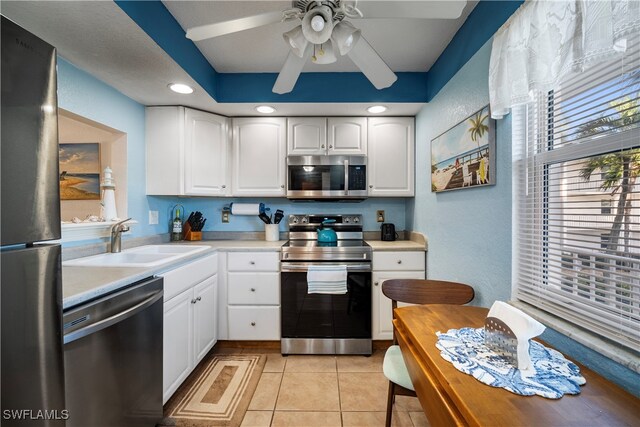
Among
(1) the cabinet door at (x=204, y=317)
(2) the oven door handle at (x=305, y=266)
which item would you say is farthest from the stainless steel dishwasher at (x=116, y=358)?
(2) the oven door handle at (x=305, y=266)

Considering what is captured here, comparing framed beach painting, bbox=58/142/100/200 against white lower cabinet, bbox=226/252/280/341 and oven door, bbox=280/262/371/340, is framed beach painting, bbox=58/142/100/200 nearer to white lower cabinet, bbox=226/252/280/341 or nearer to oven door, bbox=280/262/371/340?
white lower cabinet, bbox=226/252/280/341

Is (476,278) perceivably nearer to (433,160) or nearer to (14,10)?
(433,160)

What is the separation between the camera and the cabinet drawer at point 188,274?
1651 millimetres

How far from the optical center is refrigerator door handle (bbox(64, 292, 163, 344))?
39.0 inches

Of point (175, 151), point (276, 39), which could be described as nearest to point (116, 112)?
point (175, 151)

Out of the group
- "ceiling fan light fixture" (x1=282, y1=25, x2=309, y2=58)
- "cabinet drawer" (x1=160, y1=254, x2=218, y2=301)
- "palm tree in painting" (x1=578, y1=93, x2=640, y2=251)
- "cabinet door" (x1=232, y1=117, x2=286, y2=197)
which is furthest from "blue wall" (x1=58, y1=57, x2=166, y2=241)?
"palm tree in painting" (x1=578, y1=93, x2=640, y2=251)

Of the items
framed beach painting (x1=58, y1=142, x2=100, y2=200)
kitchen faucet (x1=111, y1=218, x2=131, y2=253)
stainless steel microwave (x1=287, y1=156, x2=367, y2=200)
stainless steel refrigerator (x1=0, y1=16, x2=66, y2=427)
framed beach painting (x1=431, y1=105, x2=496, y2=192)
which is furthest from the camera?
stainless steel microwave (x1=287, y1=156, x2=367, y2=200)

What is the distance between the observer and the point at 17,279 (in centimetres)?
73

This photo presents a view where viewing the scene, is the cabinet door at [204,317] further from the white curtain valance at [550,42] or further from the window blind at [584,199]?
the white curtain valance at [550,42]

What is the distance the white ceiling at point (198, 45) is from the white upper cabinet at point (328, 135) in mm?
104

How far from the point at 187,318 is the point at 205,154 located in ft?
4.90

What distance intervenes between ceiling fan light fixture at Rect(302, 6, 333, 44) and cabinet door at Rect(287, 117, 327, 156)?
153 centimetres

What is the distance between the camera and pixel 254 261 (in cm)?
238

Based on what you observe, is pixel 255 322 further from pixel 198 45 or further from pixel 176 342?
pixel 198 45
